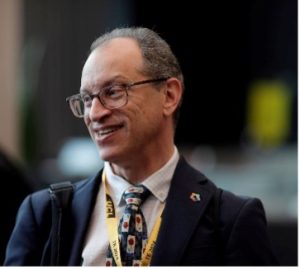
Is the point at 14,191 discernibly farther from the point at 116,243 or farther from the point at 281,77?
the point at 281,77

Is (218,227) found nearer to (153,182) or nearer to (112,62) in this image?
(153,182)

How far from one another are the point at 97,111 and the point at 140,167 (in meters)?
0.15

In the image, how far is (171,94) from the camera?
1.58 meters

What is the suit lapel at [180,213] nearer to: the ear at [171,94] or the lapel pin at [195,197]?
the lapel pin at [195,197]

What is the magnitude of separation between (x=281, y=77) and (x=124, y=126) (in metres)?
6.25

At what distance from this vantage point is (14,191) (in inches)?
84.7

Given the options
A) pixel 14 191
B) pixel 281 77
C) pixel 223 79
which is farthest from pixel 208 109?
pixel 14 191

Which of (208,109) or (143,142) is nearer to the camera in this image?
(143,142)

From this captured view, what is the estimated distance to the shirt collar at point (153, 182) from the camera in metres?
1.58

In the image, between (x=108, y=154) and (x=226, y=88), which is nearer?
(x=108, y=154)

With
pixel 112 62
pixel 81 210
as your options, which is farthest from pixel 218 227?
pixel 112 62

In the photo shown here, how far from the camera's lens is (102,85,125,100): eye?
151 cm

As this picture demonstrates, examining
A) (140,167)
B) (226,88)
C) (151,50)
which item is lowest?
(226,88)

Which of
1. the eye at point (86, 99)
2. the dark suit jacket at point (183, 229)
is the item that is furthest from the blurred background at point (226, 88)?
the eye at point (86, 99)
